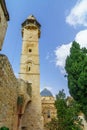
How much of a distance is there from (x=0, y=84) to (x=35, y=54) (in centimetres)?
1408

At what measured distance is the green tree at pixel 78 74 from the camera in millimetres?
13648

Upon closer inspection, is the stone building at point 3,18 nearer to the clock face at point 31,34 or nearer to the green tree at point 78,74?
the green tree at point 78,74

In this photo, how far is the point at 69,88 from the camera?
47.9 ft

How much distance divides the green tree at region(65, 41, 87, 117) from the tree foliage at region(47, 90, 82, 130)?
1.03m

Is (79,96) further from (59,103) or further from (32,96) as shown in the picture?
(32,96)

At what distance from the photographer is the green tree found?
13648 mm

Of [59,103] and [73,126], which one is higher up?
[59,103]

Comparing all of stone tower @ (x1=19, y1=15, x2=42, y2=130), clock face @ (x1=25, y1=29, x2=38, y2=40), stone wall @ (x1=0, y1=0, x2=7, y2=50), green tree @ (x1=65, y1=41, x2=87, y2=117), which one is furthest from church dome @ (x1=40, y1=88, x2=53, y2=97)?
stone wall @ (x1=0, y1=0, x2=7, y2=50)

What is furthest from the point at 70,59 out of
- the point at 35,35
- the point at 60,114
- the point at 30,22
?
the point at 30,22

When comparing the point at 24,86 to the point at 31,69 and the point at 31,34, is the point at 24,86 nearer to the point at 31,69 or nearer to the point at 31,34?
the point at 31,69

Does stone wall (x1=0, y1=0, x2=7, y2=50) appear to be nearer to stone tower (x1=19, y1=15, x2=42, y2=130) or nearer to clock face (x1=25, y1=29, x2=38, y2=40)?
stone tower (x1=19, y1=15, x2=42, y2=130)

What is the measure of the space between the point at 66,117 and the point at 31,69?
416 inches

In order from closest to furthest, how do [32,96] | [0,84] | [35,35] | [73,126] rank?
[0,84] → [73,126] → [32,96] → [35,35]

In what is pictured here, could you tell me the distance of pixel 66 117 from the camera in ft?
39.1
